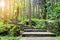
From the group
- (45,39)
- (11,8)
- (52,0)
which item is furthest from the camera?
(11,8)

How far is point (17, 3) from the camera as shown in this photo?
44.7 feet

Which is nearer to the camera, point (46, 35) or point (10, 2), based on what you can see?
point (46, 35)

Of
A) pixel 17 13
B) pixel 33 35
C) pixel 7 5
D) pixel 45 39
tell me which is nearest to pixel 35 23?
pixel 17 13

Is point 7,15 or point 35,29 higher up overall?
point 7,15

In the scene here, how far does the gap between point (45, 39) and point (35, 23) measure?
4.59 m

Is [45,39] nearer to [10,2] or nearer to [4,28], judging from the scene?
[4,28]

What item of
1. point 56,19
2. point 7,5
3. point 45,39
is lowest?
point 45,39

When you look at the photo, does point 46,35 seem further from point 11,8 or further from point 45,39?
point 11,8

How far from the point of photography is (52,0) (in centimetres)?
1273

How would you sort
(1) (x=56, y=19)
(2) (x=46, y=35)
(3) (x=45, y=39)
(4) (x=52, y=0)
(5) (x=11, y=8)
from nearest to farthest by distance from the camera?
(3) (x=45, y=39), (2) (x=46, y=35), (1) (x=56, y=19), (4) (x=52, y=0), (5) (x=11, y=8)

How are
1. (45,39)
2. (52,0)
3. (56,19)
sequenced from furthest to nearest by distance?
(52,0) → (56,19) → (45,39)

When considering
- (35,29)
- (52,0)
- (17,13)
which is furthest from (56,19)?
(17,13)

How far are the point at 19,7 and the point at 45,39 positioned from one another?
5.66 metres

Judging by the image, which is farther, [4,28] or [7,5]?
[7,5]
